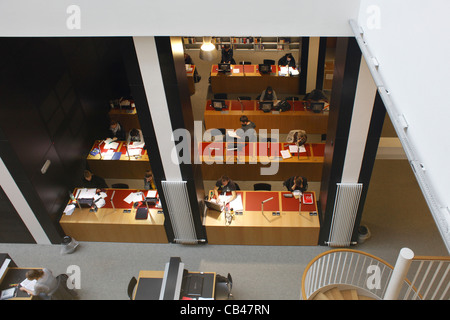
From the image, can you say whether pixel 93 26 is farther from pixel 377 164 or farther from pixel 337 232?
pixel 377 164

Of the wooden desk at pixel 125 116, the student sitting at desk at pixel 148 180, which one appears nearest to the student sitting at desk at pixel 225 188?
the student sitting at desk at pixel 148 180

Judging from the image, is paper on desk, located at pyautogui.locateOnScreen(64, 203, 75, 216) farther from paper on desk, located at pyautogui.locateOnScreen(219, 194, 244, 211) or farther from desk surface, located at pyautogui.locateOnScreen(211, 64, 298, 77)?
desk surface, located at pyautogui.locateOnScreen(211, 64, 298, 77)

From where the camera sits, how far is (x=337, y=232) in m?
7.11

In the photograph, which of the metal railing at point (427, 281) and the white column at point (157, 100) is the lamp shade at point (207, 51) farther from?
the metal railing at point (427, 281)

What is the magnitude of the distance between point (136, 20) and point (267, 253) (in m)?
4.97

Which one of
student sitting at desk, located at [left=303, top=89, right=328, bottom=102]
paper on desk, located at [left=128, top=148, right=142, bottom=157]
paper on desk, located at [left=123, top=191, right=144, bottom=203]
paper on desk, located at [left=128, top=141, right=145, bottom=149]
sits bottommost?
paper on desk, located at [left=123, top=191, right=144, bottom=203]

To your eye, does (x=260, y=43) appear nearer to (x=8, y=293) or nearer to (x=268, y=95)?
(x=268, y=95)

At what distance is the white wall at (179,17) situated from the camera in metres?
4.17

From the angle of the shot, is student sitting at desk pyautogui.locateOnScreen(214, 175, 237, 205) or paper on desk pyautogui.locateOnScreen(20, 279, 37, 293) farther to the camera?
student sitting at desk pyautogui.locateOnScreen(214, 175, 237, 205)

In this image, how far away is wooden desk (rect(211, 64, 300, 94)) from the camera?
39.6 feet

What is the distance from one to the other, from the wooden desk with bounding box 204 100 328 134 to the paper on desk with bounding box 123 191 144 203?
343cm

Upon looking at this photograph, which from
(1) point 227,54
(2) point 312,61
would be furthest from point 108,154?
(2) point 312,61

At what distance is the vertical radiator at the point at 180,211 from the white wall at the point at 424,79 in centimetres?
434

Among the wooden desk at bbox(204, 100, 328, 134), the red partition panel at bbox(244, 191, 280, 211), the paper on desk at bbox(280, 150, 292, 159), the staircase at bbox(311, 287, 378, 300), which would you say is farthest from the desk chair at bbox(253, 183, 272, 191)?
the staircase at bbox(311, 287, 378, 300)
